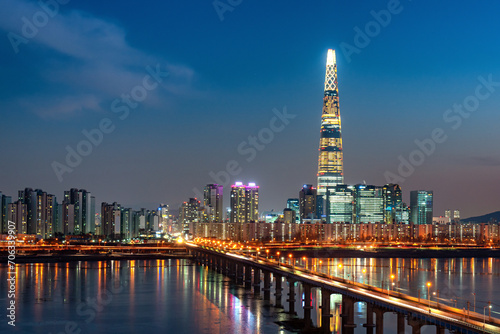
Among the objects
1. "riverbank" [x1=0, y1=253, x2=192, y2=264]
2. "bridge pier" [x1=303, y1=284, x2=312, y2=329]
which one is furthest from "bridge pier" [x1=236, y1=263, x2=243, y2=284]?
"riverbank" [x1=0, y1=253, x2=192, y2=264]

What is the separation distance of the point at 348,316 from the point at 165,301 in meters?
27.2

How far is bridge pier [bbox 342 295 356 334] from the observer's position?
42719 mm

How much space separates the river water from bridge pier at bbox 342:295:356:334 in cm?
274

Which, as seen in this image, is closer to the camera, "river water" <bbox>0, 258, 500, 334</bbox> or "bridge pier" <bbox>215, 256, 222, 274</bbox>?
"river water" <bbox>0, 258, 500, 334</bbox>

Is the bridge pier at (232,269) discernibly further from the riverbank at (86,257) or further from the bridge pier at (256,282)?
the riverbank at (86,257)

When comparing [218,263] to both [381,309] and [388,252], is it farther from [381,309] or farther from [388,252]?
[388,252]

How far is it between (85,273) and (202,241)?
71.8m

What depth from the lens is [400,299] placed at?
127 feet

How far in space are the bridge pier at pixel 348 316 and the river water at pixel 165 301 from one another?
9.00ft

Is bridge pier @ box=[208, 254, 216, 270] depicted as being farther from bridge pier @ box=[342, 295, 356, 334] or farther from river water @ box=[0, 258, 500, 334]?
bridge pier @ box=[342, 295, 356, 334]

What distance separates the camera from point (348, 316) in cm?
4338

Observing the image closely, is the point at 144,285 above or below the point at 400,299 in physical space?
below

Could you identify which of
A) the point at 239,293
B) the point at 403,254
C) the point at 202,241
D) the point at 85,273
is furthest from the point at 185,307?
the point at 403,254

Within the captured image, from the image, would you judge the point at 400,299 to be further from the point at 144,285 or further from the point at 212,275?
the point at 212,275
